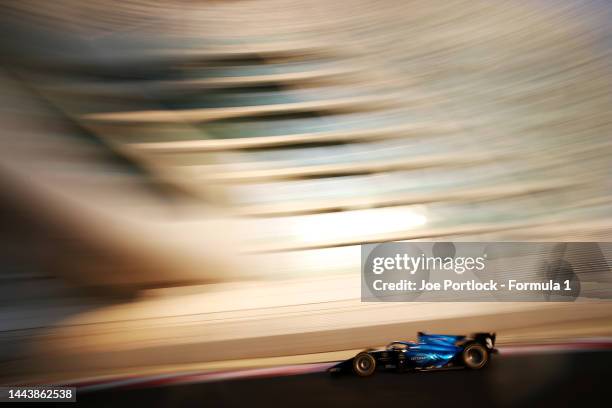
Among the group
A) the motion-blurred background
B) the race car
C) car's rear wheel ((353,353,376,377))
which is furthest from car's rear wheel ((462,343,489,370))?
car's rear wheel ((353,353,376,377))

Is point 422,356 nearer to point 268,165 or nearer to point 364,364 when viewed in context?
point 364,364

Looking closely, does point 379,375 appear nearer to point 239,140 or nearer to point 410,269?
point 410,269

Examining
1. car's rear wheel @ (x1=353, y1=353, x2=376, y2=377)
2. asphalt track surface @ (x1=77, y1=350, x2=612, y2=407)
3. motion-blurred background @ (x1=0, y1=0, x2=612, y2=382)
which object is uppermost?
motion-blurred background @ (x1=0, y1=0, x2=612, y2=382)

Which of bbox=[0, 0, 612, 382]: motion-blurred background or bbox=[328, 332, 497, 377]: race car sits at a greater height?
bbox=[0, 0, 612, 382]: motion-blurred background

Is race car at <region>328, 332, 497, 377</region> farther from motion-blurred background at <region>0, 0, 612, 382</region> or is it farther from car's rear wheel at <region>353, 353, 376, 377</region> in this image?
motion-blurred background at <region>0, 0, 612, 382</region>

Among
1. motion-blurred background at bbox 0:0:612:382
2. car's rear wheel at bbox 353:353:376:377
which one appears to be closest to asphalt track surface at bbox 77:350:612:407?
car's rear wheel at bbox 353:353:376:377

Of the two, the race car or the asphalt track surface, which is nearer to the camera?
the asphalt track surface

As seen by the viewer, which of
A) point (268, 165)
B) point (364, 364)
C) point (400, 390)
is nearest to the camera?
point (400, 390)

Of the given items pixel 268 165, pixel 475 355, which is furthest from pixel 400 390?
pixel 268 165

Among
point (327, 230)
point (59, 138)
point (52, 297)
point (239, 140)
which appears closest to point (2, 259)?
point (52, 297)
